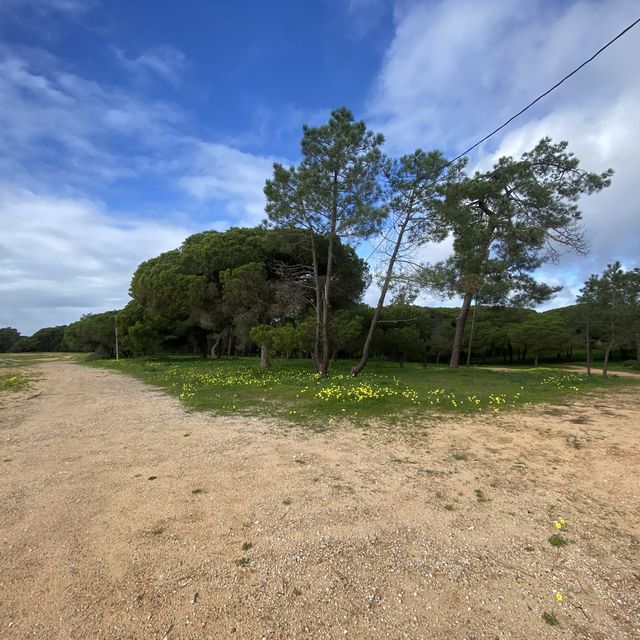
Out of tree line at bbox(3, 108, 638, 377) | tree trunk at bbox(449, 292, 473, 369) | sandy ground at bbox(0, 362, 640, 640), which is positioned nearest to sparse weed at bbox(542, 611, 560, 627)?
sandy ground at bbox(0, 362, 640, 640)

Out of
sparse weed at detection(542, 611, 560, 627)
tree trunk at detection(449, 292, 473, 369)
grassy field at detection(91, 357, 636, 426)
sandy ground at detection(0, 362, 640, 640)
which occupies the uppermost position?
tree trunk at detection(449, 292, 473, 369)

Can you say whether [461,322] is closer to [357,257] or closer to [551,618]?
[357,257]

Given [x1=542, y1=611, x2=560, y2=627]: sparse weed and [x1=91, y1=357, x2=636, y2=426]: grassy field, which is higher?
[x1=91, y1=357, x2=636, y2=426]: grassy field

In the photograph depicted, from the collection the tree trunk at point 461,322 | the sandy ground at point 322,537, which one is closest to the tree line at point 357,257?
the tree trunk at point 461,322

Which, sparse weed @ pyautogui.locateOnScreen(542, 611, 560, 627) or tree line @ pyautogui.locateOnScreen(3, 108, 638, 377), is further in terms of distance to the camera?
tree line @ pyautogui.locateOnScreen(3, 108, 638, 377)

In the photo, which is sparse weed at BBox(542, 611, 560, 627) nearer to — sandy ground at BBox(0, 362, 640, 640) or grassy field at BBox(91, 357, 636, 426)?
sandy ground at BBox(0, 362, 640, 640)

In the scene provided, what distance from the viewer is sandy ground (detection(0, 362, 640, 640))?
2160mm

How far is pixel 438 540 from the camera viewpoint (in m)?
2.96

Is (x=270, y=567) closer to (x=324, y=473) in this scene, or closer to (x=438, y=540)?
(x=438, y=540)

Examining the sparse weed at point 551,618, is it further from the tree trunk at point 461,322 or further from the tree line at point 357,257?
the tree trunk at point 461,322

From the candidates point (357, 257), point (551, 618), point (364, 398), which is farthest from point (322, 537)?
point (357, 257)

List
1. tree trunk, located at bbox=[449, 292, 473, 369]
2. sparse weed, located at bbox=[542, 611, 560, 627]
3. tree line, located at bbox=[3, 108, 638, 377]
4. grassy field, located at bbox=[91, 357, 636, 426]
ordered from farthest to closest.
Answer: tree trunk, located at bbox=[449, 292, 473, 369]
tree line, located at bbox=[3, 108, 638, 377]
grassy field, located at bbox=[91, 357, 636, 426]
sparse weed, located at bbox=[542, 611, 560, 627]

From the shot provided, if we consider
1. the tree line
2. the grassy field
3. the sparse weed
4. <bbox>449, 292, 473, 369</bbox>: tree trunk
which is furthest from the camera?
<bbox>449, 292, 473, 369</bbox>: tree trunk

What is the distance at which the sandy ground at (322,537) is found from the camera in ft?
7.09
